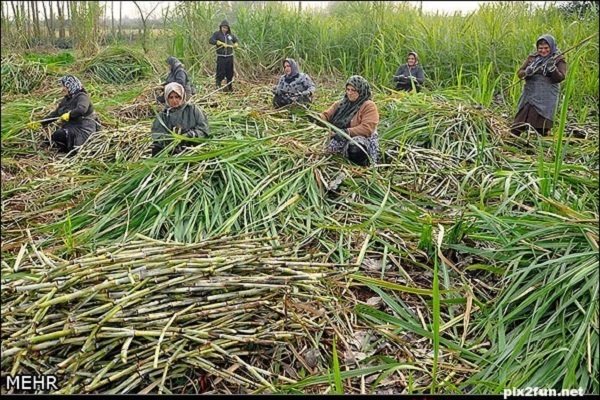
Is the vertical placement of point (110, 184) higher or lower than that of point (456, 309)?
higher

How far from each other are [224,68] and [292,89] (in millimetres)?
2052

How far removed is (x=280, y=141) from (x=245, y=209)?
963 millimetres

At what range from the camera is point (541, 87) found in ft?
15.3

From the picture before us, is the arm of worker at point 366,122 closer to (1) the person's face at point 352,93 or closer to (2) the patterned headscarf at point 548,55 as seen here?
(1) the person's face at point 352,93

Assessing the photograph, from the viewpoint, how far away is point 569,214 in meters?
2.45

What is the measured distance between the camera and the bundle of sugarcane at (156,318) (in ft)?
6.14

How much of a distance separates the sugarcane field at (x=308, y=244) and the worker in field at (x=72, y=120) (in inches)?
0.7

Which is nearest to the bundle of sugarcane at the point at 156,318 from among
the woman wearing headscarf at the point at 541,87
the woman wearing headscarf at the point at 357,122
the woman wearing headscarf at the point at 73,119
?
the woman wearing headscarf at the point at 357,122

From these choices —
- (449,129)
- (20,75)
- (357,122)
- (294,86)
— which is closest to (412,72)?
(294,86)

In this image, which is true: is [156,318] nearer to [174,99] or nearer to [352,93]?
[174,99]

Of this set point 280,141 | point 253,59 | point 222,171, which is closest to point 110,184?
point 222,171

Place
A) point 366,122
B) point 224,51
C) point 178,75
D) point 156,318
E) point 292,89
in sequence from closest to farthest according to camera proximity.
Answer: point 156,318
point 366,122
point 292,89
point 178,75
point 224,51

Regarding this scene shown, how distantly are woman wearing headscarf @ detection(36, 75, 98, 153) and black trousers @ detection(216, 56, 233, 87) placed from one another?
8.72 feet

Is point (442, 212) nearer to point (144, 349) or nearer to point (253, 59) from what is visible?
point (144, 349)
